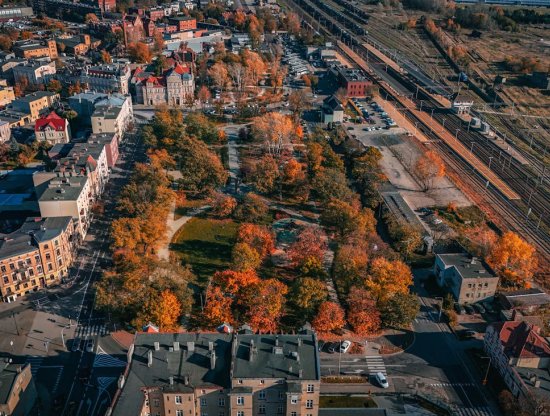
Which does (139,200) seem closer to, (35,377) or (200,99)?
(35,377)

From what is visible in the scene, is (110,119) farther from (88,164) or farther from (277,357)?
(277,357)

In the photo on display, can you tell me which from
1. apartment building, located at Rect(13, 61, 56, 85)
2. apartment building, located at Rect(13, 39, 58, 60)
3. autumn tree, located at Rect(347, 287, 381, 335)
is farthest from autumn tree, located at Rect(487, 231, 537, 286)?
apartment building, located at Rect(13, 39, 58, 60)

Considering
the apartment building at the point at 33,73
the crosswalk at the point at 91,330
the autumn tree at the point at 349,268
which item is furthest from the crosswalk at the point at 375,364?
the apartment building at the point at 33,73

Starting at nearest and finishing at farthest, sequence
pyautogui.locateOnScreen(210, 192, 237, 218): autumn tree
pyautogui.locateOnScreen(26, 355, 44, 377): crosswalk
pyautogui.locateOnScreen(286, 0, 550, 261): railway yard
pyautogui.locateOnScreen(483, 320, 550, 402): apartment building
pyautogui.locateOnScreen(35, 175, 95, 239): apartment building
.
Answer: pyautogui.locateOnScreen(483, 320, 550, 402): apartment building < pyautogui.locateOnScreen(26, 355, 44, 377): crosswalk < pyautogui.locateOnScreen(35, 175, 95, 239): apartment building < pyautogui.locateOnScreen(210, 192, 237, 218): autumn tree < pyautogui.locateOnScreen(286, 0, 550, 261): railway yard

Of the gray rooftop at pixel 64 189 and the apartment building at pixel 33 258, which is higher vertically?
the gray rooftop at pixel 64 189

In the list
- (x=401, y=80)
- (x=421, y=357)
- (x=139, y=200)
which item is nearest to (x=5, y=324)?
(x=139, y=200)

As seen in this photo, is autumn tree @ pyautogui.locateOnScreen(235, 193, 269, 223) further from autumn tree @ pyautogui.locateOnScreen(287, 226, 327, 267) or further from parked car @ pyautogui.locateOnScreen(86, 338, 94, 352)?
parked car @ pyautogui.locateOnScreen(86, 338, 94, 352)

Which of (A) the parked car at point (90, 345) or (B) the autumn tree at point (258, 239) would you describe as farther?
(B) the autumn tree at point (258, 239)

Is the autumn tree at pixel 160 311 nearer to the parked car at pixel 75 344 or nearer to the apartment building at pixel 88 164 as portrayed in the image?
the parked car at pixel 75 344
